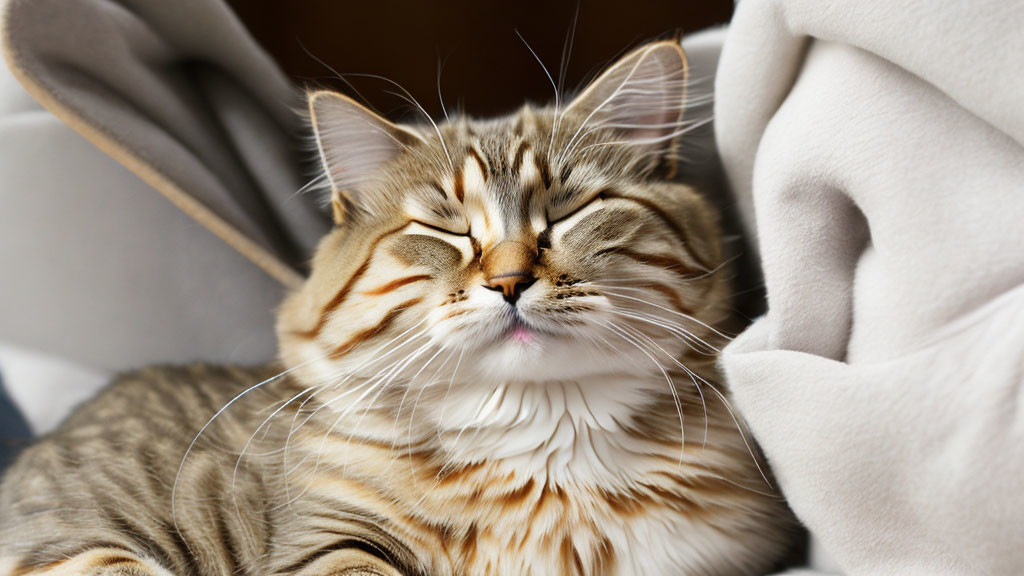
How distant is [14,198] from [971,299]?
1729 millimetres

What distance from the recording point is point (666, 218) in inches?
46.1

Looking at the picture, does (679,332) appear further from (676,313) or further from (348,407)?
(348,407)

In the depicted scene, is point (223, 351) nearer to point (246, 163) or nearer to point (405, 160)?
point (246, 163)

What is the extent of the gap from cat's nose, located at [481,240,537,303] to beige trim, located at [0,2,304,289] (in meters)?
0.61

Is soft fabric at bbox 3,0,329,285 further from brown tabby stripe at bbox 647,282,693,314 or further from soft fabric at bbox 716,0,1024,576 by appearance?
soft fabric at bbox 716,0,1024,576

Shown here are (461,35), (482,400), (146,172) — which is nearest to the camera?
(482,400)

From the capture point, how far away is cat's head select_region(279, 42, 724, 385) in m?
0.99

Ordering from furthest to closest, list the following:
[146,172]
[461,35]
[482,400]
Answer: [461,35] → [146,172] → [482,400]

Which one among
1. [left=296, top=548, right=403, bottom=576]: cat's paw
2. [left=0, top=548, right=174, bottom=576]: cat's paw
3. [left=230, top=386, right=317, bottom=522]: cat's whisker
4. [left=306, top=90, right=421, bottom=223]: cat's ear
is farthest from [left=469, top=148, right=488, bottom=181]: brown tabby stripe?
[left=0, top=548, right=174, bottom=576]: cat's paw

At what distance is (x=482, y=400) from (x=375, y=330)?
0.65ft

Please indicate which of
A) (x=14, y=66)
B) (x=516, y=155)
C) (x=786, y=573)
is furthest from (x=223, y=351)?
(x=786, y=573)

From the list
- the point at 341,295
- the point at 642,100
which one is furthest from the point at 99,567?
the point at 642,100

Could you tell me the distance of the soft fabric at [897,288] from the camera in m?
0.72

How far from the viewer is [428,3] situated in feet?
6.27
